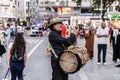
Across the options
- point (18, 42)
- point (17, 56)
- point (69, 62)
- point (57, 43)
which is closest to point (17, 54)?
point (17, 56)

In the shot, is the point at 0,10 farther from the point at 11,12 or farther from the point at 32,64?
the point at 32,64

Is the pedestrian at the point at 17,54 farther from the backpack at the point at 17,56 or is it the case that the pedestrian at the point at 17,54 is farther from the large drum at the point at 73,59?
the large drum at the point at 73,59

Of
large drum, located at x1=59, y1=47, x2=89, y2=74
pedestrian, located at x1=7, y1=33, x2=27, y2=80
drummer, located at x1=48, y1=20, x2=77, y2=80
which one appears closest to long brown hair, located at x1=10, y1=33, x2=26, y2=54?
pedestrian, located at x1=7, y1=33, x2=27, y2=80

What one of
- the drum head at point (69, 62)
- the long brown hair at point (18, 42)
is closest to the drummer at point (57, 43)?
the drum head at point (69, 62)

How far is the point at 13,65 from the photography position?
34.3 feet

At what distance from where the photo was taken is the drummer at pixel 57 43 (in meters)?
8.69

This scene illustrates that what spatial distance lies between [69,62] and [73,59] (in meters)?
0.11

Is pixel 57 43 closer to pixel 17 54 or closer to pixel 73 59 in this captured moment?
pixel 73 59

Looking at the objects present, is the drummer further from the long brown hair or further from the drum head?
the long brown hair

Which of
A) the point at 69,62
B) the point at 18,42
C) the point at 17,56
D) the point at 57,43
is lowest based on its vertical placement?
the point at 17,56

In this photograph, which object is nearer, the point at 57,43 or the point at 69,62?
the point at 69,62

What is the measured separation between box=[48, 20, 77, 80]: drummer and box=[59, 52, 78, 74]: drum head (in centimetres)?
17

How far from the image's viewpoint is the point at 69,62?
8.49m

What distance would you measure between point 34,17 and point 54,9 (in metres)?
29.4
